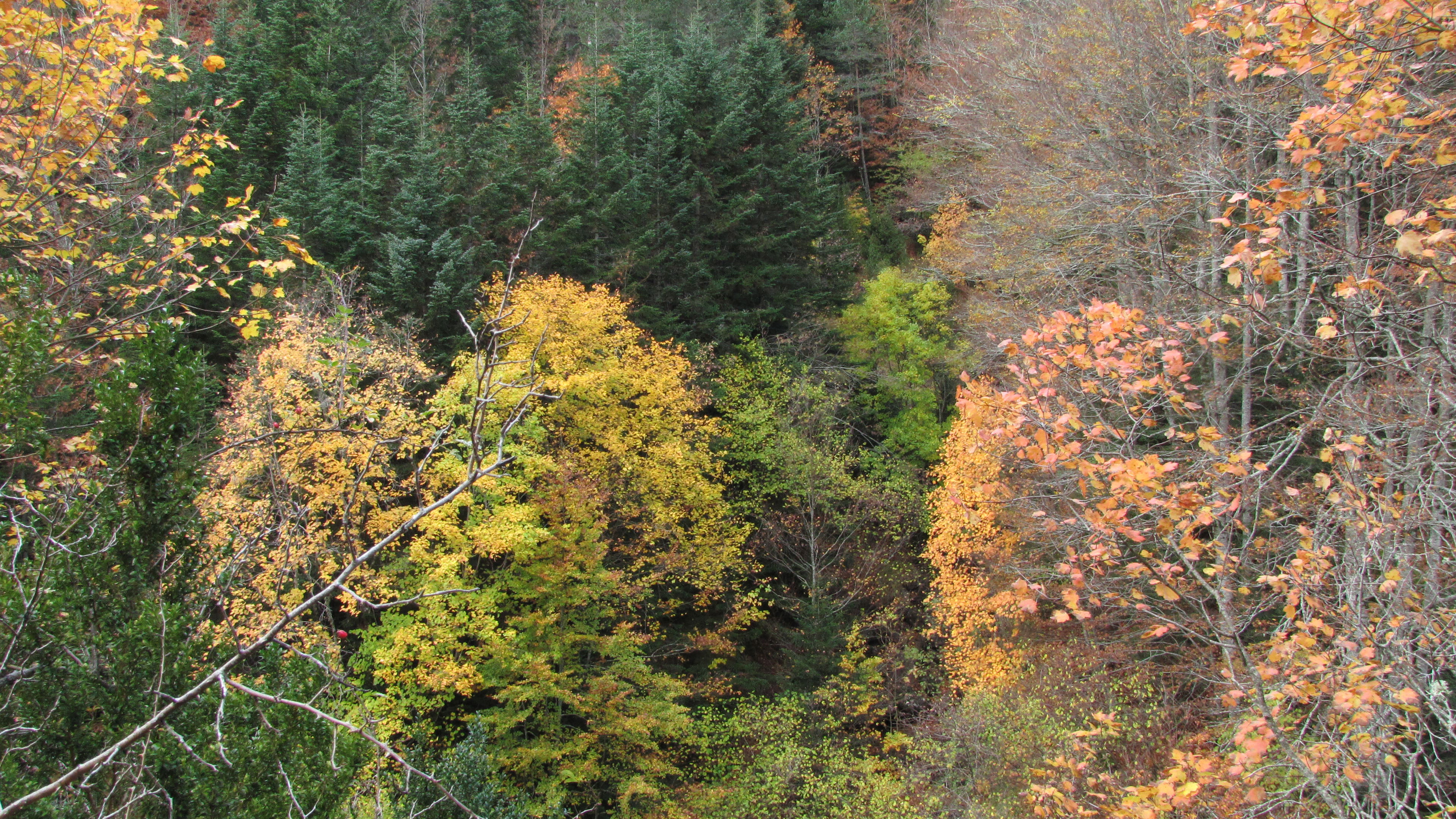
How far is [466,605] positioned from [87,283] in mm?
10252

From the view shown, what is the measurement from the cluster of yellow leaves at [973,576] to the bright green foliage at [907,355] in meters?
4.29

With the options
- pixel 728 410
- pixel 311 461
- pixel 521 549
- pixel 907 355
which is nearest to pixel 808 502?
pixel 728 410

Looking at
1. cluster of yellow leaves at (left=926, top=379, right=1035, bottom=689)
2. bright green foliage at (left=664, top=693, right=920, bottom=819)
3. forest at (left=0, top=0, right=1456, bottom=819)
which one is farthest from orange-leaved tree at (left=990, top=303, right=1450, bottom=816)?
cluster of yellow leaves at (left=926, top=379, right=1035, bottom=689)

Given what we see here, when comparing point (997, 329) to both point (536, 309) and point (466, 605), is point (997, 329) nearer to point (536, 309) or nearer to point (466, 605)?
point (536, 309)

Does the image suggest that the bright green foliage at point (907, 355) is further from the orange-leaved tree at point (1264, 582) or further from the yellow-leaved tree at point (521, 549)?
the orange-leaved tree at point (1264, 582)

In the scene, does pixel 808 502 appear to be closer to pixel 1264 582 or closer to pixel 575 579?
pixel 575 579

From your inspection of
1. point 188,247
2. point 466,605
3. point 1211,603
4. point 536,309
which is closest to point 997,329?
point 1211,603

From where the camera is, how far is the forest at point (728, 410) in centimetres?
404

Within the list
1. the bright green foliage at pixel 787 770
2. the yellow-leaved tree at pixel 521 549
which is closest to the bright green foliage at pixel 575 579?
the yellow-leaved tree at pixel 521 549

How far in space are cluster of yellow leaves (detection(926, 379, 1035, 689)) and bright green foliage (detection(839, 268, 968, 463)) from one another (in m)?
4.29

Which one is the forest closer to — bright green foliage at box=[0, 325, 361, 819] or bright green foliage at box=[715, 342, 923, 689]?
bright green foliage at box=[0, 325, 361, 819]

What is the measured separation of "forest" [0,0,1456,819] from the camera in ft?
13.3

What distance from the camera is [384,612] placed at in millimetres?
14750

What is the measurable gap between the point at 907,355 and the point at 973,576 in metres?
7.75
